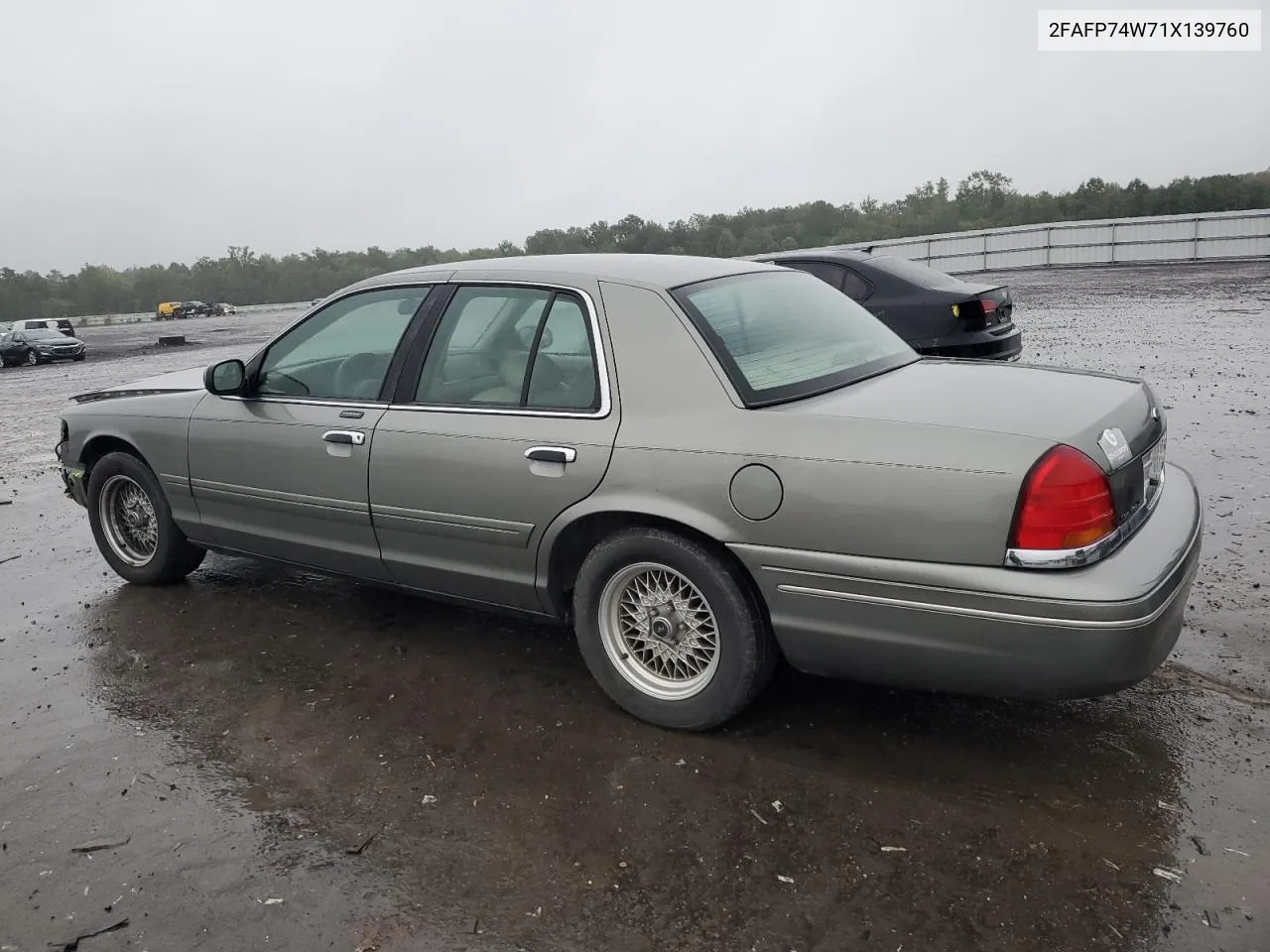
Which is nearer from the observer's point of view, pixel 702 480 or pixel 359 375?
pixel 702 480

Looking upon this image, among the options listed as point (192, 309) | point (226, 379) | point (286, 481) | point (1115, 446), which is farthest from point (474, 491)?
point (192, 309)

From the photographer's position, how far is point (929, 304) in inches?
318

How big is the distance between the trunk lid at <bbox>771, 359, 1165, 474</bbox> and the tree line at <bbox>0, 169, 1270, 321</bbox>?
6.81 metres

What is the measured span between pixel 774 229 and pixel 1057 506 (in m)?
47.8

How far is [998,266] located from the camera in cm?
3020

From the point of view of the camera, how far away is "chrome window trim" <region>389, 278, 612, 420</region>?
11.6 feet

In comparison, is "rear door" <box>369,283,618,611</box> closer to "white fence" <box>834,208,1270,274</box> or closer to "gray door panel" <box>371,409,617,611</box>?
"gray door panel" <box>371,409,617,611</box>

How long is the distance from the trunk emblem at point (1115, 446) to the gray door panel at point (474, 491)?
155cm

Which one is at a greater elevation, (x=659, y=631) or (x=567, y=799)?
(x=659, y=631)

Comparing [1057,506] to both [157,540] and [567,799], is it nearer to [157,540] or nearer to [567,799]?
[567,799]

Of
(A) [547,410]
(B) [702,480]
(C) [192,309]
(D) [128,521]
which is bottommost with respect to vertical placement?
(D) [128,521]

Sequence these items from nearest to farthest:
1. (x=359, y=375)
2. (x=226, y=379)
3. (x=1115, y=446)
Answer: (x=1115, y=446), (x=359, y=375), (x=226, y=379)

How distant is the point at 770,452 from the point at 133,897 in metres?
2.23

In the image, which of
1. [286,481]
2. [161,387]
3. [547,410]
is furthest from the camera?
[161,387]
